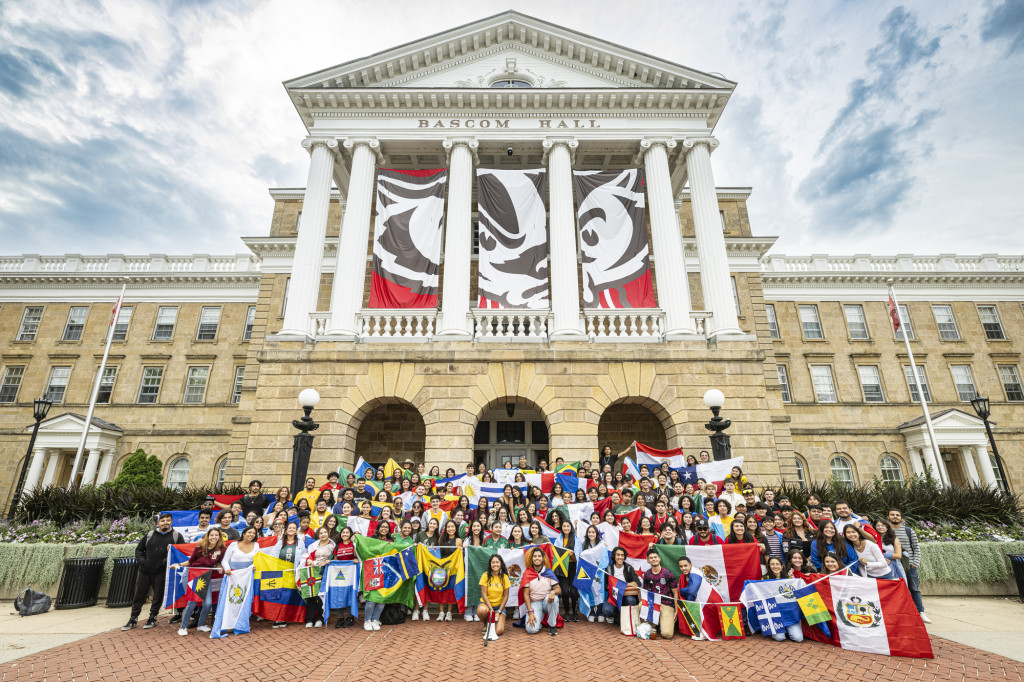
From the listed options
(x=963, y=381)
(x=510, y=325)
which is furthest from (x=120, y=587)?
(x=963, y=381)

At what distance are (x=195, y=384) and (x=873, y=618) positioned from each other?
3624cm

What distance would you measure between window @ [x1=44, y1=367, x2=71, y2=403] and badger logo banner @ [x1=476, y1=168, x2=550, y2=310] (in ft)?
105

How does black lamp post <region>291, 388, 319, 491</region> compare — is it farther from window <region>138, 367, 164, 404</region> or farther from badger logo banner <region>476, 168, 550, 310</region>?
window <region>138, 367, 164, 404</region>

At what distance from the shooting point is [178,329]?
112 ft

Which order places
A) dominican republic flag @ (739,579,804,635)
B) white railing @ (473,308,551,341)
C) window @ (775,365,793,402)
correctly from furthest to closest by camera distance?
window @ (775,365,793,402) < white railing @ (473,308,551,341) < dominican republic flag @ (739,579,804,635)

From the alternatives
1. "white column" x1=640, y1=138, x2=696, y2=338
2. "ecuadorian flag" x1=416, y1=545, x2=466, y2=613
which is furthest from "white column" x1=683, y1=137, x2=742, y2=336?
"ecuadorian flag" x1=416, y1=545, x2=466, y2=613

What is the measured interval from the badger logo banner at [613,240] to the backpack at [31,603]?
1499 centimetres

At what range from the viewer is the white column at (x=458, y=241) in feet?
56.9

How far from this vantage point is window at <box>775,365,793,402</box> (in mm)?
31125

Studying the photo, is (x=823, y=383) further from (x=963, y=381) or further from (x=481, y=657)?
(x=481, y=657)

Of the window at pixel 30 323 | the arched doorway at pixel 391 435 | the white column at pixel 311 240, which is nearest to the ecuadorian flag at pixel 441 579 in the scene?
the arched doorway at pixel 391 435

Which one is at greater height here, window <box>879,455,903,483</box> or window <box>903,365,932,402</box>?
window <box>903,365,932,402</box>

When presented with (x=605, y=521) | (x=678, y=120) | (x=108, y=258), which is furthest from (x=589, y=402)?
(x=108, y=258)

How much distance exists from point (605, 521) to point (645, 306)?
955 cm
